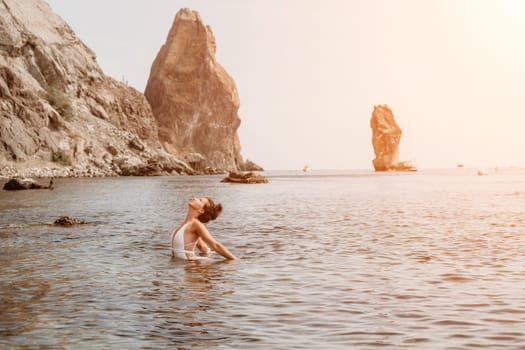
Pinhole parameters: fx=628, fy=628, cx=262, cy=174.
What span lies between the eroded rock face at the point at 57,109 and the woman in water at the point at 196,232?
9906cm

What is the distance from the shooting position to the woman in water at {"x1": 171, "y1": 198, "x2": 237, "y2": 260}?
56.2 ft

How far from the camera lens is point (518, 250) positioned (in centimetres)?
2070

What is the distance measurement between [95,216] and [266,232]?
13861 millimetres

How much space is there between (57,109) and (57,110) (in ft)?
1.57

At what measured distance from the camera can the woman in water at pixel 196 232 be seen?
1714 centimetres

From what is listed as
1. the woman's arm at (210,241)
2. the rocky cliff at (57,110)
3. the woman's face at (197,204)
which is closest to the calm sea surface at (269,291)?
the woman's arm at (210,241)

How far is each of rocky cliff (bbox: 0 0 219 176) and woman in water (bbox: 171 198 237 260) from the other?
99064 millimetres

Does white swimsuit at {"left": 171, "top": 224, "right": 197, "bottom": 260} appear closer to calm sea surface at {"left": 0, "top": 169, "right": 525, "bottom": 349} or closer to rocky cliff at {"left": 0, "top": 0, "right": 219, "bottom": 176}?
calm sea surface at {"left": 0, "top": 169, "right": 525, "bottom": 349}

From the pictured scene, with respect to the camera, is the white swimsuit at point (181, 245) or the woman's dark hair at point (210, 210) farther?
the white swimsuit at point (181, 245)

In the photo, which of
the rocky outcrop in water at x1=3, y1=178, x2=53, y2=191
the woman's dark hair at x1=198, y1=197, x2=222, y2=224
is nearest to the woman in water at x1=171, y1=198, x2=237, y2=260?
the woman's dark hair at x1=198, y1=197, x2=222, y2=224

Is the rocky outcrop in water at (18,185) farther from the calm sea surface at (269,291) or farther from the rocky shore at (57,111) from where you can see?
the calm sea surface at (269,291)

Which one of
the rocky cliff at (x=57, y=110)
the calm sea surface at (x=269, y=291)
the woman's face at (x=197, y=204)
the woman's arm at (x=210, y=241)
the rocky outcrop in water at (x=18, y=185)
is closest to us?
the calm sea surface at (x=269, y=291)

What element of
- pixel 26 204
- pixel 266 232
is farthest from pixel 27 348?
pixel 26 204

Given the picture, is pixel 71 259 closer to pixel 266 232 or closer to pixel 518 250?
pixel 266 232
